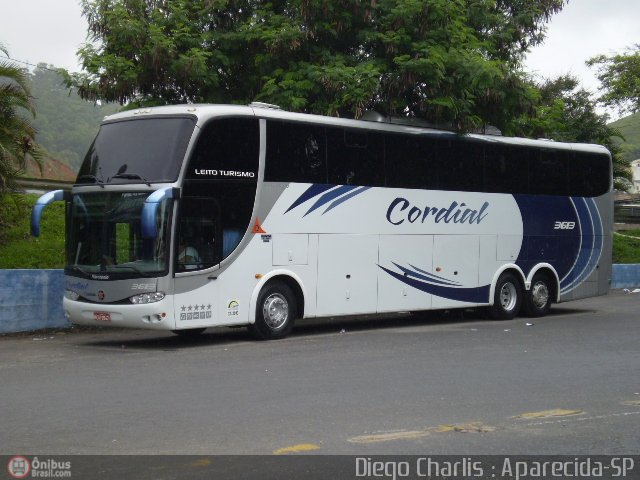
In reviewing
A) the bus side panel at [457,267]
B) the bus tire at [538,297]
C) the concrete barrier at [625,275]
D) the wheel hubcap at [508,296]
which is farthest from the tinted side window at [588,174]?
the concrete barrier at [625,275]

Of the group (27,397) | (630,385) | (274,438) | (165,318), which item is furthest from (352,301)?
(274,438)

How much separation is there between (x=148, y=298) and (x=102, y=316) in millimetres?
919

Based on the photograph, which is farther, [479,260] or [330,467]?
[479,260]

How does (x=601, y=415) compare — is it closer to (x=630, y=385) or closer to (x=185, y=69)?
(x=630, y=385)

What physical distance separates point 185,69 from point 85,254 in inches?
234

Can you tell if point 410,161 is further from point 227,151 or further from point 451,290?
point 227,151

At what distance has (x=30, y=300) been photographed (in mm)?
18750

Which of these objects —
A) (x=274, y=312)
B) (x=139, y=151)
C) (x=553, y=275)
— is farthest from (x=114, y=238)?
(x=553, y=275)

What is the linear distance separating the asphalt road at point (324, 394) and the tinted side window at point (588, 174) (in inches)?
243

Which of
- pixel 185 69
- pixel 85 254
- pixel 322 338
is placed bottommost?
pixel 322 338

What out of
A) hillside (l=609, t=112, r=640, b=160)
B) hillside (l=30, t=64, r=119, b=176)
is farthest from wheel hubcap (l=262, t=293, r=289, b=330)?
hillside (l=609, t=112, r=640, b=160)

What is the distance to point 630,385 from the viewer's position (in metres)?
11.7

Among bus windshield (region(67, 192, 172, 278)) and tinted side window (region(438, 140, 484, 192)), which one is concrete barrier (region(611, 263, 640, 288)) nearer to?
tinted side window (region(438, 140, 484, 192))

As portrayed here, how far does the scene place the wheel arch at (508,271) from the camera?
864 inches
